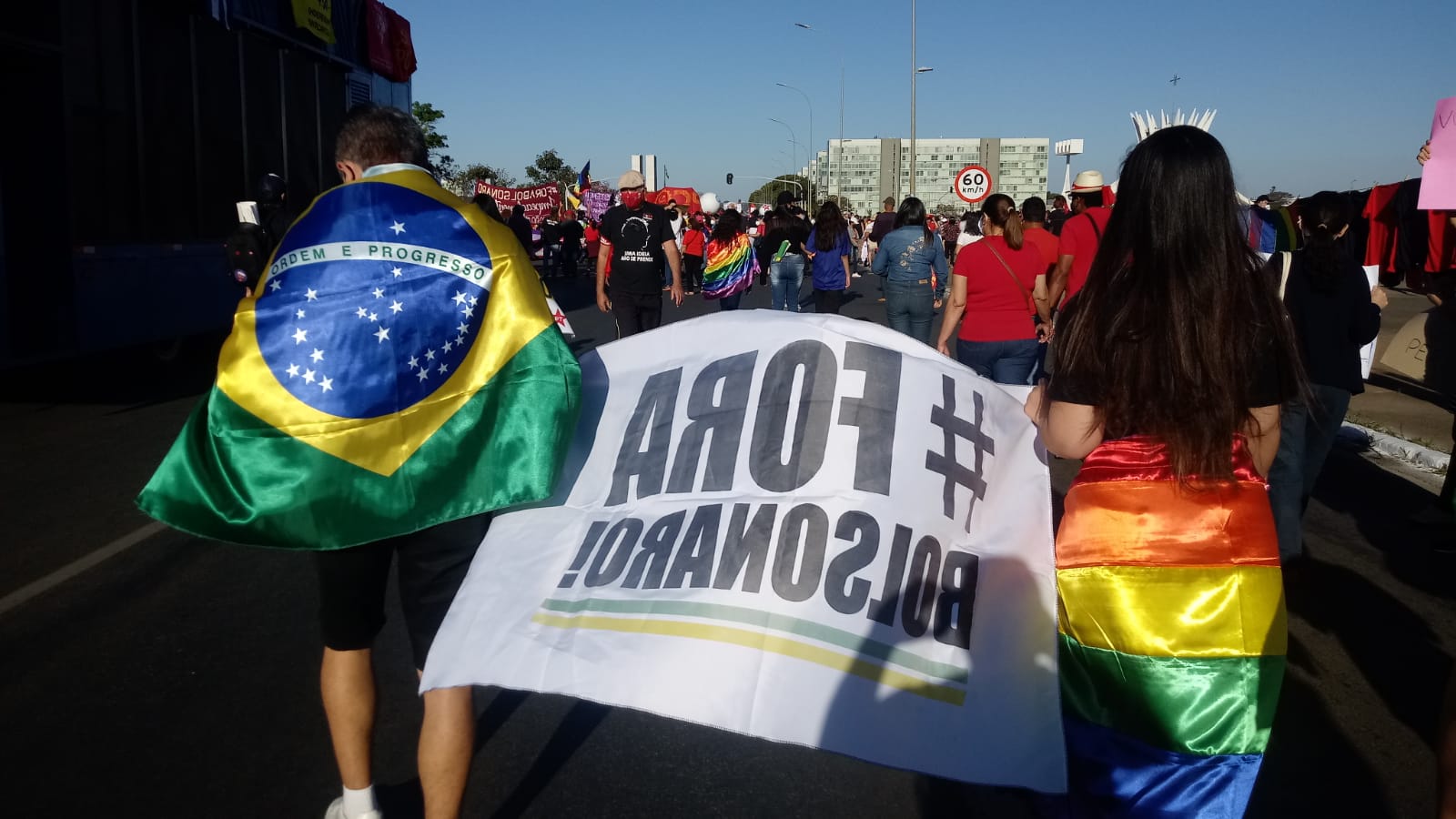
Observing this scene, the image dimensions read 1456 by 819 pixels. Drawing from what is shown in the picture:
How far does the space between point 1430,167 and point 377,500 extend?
475 cm

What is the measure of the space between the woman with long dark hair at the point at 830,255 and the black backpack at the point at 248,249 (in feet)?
17.5

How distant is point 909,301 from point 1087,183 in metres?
1.70

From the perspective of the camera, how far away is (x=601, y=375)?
2.86 metres

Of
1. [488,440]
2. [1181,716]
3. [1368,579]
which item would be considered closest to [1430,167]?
[1368,579]

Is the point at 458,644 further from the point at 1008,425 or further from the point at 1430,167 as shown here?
the point at 1430,167

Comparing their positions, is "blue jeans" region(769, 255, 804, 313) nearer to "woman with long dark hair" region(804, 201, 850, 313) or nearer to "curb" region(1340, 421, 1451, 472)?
"woman with long dark hair" region(804, 201, 850, 313)

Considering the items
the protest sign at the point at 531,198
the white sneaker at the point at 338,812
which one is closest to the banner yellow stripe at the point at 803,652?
the white sneaker at the point at 338,812

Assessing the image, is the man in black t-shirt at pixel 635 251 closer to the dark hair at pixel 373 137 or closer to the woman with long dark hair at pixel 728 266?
the woman with long dark hair at pixel 728 266

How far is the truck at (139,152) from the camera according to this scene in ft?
32.9

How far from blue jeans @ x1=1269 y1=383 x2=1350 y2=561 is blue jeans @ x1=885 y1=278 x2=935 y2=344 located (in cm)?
432

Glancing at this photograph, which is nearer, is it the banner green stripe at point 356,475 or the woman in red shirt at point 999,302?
the banner green stripe at point 356,475

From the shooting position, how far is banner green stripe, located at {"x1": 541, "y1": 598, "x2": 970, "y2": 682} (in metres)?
2.09

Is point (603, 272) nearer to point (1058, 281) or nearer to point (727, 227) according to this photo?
point (727, 227)

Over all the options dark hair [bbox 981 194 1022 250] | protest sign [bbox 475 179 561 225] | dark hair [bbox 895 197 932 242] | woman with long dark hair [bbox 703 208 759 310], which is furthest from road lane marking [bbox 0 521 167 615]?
protest sign [bbox 475 179 561 225]
